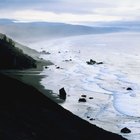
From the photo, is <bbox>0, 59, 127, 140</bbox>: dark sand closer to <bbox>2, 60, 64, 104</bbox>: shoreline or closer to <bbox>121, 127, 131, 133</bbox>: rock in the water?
<bbox>121, 127, 131, 133</bbox>: rock in the water

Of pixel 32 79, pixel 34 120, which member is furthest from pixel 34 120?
pixel 32 79

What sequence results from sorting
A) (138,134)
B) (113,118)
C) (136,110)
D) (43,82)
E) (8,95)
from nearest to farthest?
1. (8,95)
2. (138,134)
3. (113,118)
4. (136,110)
5. (43,82)

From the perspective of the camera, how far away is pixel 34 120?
89.4ft

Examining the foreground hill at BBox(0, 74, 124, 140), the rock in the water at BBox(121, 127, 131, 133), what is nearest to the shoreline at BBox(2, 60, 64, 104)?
the rock in the water at BBox(121, 127, 131, 133)

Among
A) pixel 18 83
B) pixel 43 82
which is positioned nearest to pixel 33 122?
pixel 18 83

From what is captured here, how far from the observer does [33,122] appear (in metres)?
26.8

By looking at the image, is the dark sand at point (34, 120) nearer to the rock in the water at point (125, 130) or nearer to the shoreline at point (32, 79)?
the rock in the water at point (125, 130)

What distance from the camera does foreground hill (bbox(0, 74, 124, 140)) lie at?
24.6 m

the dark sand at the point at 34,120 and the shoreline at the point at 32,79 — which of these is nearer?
the dark sand at the point at 34,120

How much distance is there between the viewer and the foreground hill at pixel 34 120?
24562 mm

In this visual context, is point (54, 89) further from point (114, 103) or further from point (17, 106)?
point (17, 106)

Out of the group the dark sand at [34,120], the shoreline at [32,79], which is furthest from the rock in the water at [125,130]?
the shoreline at [32,79]

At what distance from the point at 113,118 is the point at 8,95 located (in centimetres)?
1515

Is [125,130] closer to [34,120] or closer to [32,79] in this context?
[34,120]
